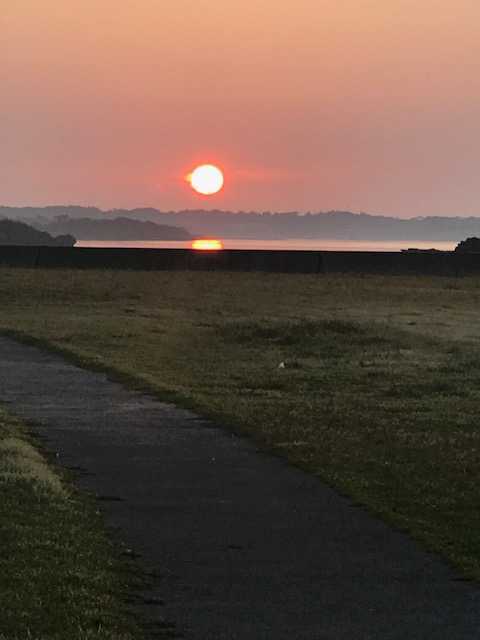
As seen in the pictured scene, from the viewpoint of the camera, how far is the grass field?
1158cm

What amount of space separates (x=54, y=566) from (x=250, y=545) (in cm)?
157

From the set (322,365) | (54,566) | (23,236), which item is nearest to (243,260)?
(322,365)

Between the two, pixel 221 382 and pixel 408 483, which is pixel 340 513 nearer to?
pixel 408 483

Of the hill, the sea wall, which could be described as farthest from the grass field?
the hill

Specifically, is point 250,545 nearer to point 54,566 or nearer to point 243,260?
point 54,566

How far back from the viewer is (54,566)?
26.2 ft

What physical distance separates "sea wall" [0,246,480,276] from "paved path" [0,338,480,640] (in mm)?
40303

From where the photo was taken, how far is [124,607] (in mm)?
7348

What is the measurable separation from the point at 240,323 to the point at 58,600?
2277 centimetres

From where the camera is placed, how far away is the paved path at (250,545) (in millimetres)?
7227

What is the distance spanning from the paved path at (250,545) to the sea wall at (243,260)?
40.3m

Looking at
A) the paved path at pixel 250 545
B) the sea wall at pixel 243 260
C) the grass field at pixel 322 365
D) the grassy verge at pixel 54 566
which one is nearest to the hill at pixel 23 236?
the sea wall at pixel 243 260

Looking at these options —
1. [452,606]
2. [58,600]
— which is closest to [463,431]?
[452,606]

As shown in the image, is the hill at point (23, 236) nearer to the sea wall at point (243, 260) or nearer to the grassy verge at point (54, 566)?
the sea wall at point (243, 260)
